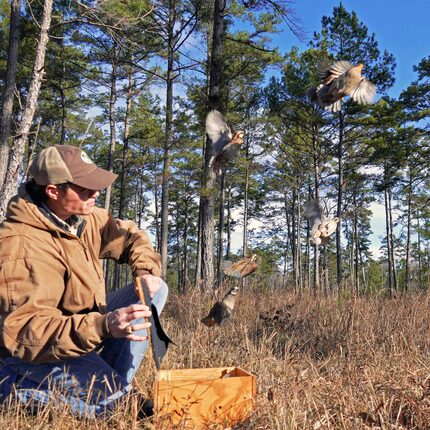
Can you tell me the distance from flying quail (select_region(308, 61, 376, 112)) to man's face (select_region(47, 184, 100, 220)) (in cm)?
397

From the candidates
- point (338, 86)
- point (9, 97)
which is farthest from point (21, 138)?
point (338, 86)

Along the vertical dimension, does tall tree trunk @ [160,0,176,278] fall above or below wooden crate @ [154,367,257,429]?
above

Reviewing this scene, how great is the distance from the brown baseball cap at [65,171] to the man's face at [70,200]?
Answer: 1.7 inches

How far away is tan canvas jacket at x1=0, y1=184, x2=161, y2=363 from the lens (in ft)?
6.10

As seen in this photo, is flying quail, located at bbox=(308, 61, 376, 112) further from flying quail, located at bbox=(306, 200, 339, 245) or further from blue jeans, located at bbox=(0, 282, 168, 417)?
blue jeans, located at bbox=(0, 282, 168, 417)

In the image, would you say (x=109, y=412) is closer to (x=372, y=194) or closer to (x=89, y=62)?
(x=89, y=62)

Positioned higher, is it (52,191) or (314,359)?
(52,191)

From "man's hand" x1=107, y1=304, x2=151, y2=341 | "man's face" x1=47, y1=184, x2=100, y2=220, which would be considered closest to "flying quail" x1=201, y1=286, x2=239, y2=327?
"man's face" x1=47, y1=184, x2=100, y2=220

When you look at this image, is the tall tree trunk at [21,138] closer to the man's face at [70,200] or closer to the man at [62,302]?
the man at [62,302]

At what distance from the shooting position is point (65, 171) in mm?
2150

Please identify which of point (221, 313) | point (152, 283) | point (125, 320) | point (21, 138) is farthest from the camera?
point (21, 138)

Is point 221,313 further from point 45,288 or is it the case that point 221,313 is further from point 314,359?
point 45,288

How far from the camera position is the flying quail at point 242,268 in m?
5.62

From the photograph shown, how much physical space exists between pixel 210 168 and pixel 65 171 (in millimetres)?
5930
